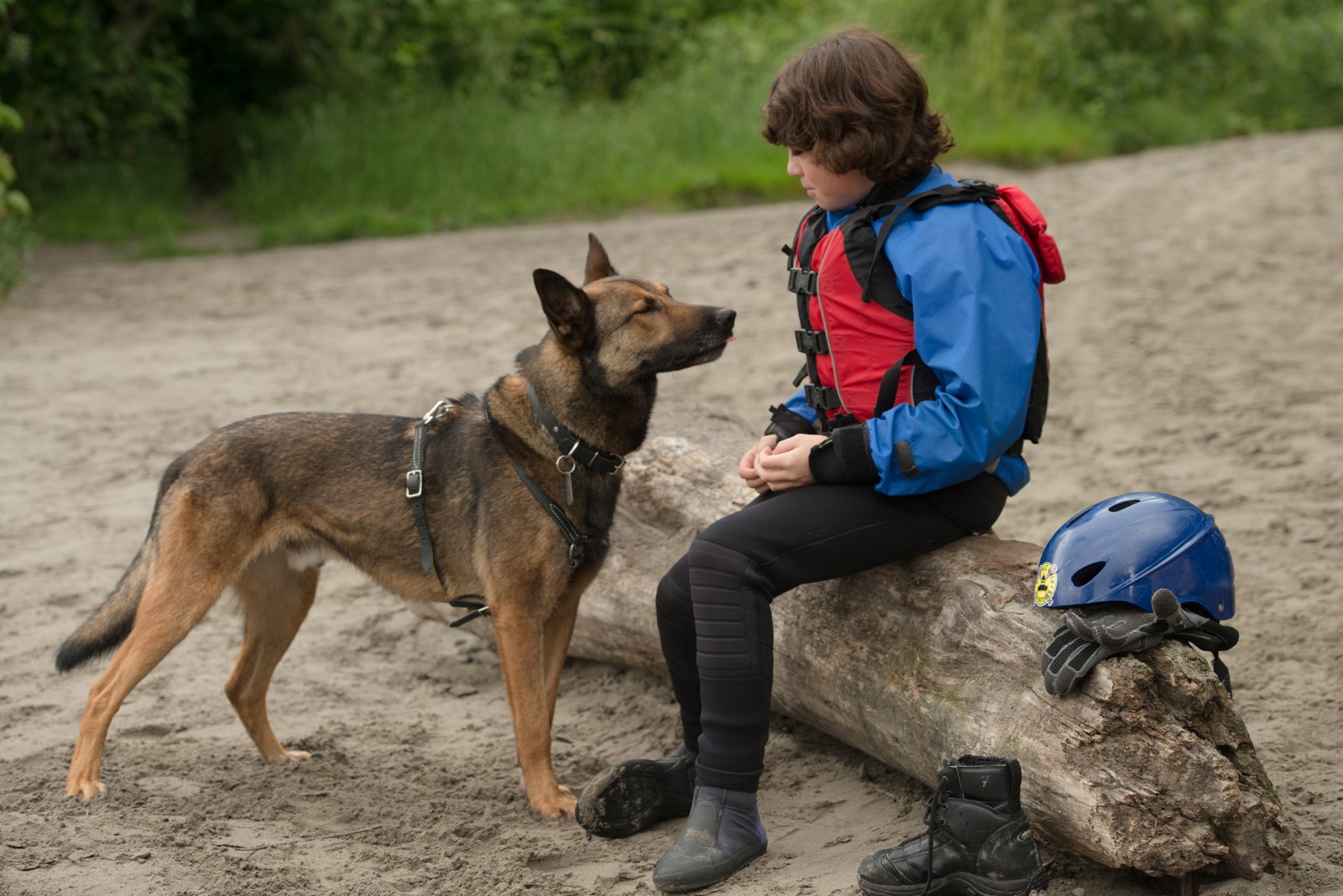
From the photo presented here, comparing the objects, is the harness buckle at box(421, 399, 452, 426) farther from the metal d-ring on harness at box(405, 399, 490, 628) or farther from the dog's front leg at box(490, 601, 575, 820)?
the dog's front leg at box(490, 601, 575, 820)

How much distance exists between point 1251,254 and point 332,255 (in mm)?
8467

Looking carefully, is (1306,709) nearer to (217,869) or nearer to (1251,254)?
A: (217,869)

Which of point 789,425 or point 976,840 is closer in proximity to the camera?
point 976,840

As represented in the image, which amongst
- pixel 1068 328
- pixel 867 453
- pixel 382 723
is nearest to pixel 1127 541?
pixel 867 453

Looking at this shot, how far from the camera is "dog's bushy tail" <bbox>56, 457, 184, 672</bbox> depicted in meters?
4.17

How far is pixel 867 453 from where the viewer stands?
3.26 m

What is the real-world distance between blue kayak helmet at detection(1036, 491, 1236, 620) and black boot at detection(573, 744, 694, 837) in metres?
1.26

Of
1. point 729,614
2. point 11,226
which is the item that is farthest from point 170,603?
point 11,226

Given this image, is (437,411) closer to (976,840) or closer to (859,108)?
(859,108)

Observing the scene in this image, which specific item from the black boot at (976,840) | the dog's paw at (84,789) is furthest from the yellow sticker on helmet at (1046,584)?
the dog's paw at (84,789)

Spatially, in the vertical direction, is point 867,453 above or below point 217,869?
above

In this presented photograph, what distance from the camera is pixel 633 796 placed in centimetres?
381

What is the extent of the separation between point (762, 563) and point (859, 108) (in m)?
1.19

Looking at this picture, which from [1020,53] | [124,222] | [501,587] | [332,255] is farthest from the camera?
[1020,53]
